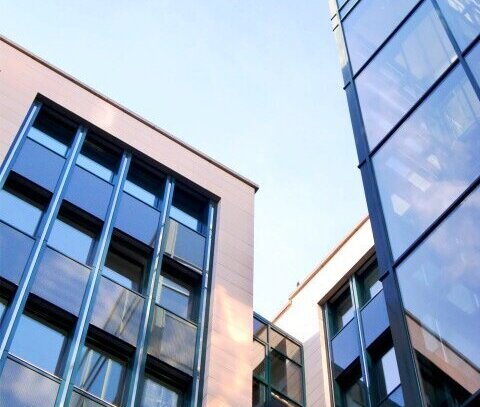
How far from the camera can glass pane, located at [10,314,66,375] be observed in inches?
715

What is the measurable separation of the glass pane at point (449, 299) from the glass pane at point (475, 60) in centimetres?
243

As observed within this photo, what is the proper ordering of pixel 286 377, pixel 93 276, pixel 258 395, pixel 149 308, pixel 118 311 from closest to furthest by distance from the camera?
pixel 118 311
pixel 93 276
pixel 149 308
pixel 258 395
pixel 286 377

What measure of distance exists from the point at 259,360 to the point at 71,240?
7788 millimetres

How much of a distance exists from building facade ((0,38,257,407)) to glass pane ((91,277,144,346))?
0.12ft

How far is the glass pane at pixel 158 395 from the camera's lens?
19.7 metres

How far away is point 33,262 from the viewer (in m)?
20.1

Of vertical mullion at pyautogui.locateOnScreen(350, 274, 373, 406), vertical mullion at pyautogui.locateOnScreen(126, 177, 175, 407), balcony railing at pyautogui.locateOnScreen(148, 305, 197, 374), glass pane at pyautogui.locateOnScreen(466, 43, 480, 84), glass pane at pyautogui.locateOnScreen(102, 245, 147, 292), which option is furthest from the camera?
vertical mullion at pyautogui.locateOnScreen(350, 274, 373, 406)

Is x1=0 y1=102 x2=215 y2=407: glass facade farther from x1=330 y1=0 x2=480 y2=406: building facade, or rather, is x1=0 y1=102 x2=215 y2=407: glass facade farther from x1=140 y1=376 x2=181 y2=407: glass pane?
x1=330 y1=0 x2=480 y2=406: building facade

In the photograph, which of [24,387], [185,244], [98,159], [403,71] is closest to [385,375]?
[185,244]

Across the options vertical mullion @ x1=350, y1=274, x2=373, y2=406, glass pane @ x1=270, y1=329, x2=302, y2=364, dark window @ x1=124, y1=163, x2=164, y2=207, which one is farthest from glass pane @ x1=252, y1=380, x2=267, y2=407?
dark window @ x1=124, y1=163, x2=164, y2=207

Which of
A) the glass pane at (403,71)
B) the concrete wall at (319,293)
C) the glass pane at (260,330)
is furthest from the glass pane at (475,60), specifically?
the concrete wall at (319,293)

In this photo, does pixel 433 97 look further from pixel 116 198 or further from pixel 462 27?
pixel 116 198

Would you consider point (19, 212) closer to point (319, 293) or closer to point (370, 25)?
point (370, 25)

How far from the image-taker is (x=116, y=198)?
24422 mm
